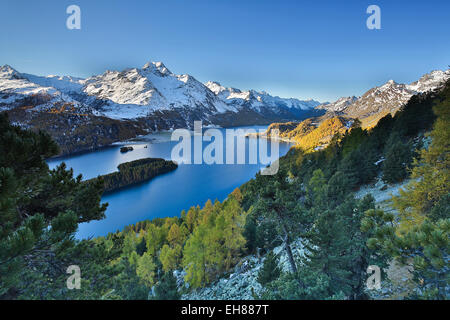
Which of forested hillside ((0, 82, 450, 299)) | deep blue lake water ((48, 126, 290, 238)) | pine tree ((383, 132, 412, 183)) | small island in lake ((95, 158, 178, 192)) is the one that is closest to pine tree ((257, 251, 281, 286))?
forested hillside ((0, 82, 450, 299))

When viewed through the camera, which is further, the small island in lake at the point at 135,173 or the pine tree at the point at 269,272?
the small island in lake at the point at 135,173

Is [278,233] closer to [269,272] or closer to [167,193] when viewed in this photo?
[269,272]

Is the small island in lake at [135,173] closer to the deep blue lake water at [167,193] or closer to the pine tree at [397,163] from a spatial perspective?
the deep blue lake water at [167,193]

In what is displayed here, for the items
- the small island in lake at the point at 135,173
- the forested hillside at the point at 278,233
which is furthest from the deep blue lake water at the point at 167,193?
the forested hillside at the point at 278,233

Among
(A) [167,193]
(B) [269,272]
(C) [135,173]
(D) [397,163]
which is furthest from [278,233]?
(C) [135,173]

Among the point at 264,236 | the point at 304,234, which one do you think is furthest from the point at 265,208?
the point at 264,236

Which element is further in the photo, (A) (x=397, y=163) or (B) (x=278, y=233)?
(A) (x=397, y=163)

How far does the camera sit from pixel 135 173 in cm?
8650

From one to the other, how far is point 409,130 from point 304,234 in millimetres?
35722

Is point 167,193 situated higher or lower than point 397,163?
lower

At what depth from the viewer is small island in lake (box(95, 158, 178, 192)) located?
256ft

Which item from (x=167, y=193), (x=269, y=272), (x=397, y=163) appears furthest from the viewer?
(x=167, y=193)

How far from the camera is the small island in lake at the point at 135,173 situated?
7801cm
